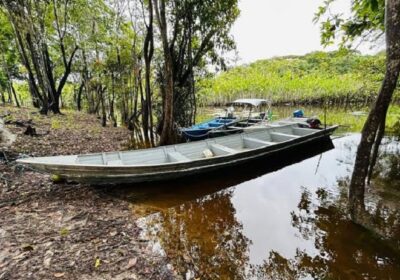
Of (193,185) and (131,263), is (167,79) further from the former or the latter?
(131,263)

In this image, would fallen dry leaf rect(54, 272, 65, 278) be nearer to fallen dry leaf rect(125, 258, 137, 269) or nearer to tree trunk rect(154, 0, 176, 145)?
fallen dry leaf rect(125, 258, 137, 269)

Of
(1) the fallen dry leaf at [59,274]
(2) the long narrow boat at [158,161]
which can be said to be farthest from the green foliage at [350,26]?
(1) the fallen dry leaf at [59,274]

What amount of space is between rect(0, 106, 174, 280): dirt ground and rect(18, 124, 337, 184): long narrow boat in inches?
22.8

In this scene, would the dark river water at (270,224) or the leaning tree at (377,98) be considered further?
the dark river water at (270,224)

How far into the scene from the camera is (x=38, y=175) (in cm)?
560

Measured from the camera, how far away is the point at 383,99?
3145 millimetres

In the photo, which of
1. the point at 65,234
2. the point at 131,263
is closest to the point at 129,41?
the point at 65,234

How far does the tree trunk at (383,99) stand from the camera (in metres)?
2.94

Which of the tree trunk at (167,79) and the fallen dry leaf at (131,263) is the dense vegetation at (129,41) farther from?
the fallen dry leaf at (131,263)

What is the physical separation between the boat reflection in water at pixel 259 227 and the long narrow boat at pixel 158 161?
0.49 meters

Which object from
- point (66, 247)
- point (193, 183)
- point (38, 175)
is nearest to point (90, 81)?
point (38, 175)

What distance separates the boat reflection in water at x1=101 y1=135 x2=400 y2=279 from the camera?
3.31 meters

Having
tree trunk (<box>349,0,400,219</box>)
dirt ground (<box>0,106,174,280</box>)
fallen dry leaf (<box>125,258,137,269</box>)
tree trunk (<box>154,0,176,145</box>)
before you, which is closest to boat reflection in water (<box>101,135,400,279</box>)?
dirt ground (<box>0,106,174,280</box>)

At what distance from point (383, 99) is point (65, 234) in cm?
488
